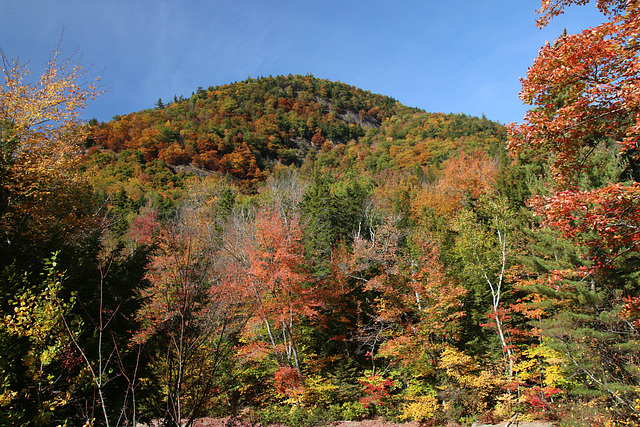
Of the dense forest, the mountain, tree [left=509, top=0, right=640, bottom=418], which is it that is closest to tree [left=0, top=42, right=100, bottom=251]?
the dense forest

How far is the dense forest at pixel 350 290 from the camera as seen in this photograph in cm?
471

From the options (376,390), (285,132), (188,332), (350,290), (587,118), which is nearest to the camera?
(188,332)

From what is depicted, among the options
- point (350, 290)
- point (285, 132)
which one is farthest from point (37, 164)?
point (285, 132)

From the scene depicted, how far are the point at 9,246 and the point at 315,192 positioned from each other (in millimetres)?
22281

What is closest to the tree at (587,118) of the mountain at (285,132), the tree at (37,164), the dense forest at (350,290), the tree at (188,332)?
the dense forest at (350,290)

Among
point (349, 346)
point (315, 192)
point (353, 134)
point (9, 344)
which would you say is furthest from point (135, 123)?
point (9, 344)

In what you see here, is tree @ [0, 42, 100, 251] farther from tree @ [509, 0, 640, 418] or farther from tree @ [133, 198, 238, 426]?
tree @ [509, 0, 640, 418]

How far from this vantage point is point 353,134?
94188mm

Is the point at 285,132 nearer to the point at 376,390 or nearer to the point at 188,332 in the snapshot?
the point at 376,390

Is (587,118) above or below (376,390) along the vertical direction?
above

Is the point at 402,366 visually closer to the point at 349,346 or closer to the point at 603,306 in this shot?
the point at 349,346

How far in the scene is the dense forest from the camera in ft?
15.5

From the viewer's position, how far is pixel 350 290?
19.9 meters

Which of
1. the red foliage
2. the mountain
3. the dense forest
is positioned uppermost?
the mountain
